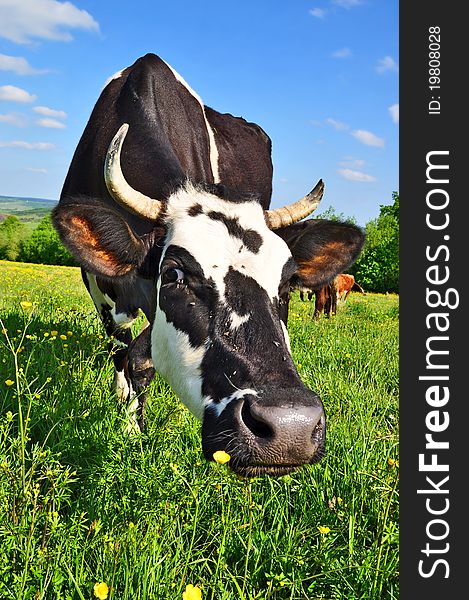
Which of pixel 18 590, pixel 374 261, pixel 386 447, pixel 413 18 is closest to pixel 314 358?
pixel 386 447

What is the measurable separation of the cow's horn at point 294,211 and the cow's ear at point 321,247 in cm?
8

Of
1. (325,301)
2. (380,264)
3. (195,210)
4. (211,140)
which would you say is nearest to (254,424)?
(195,210)

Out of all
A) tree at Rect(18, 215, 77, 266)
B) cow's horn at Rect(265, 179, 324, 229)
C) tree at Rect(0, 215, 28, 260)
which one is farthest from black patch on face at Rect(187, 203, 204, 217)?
tree at Rect(0, 215, 28, 260)

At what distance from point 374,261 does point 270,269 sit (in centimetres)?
5393

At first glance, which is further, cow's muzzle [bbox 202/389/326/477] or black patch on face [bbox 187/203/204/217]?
black patch on face [bbox 187/203/204/217]

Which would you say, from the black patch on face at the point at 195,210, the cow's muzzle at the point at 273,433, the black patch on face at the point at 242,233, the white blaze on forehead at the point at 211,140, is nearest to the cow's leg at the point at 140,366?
the black patch on face at the point at 195,210

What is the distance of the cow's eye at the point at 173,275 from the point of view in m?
2.99

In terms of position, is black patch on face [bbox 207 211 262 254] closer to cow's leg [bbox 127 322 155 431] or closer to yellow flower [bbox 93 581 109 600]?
cow's leg [bbox 127 322 155 431]

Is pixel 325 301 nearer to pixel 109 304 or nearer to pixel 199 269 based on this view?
pixel 109 304

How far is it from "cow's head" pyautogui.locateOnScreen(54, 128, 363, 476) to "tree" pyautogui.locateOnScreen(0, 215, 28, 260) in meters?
69.1

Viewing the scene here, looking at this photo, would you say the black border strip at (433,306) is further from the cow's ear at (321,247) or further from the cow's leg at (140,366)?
the cow's leg at (140,366)

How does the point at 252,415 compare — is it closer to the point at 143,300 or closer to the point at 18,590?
the point at 18,590

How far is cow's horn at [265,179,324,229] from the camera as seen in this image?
3693 mm

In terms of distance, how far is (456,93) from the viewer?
3039 mm
